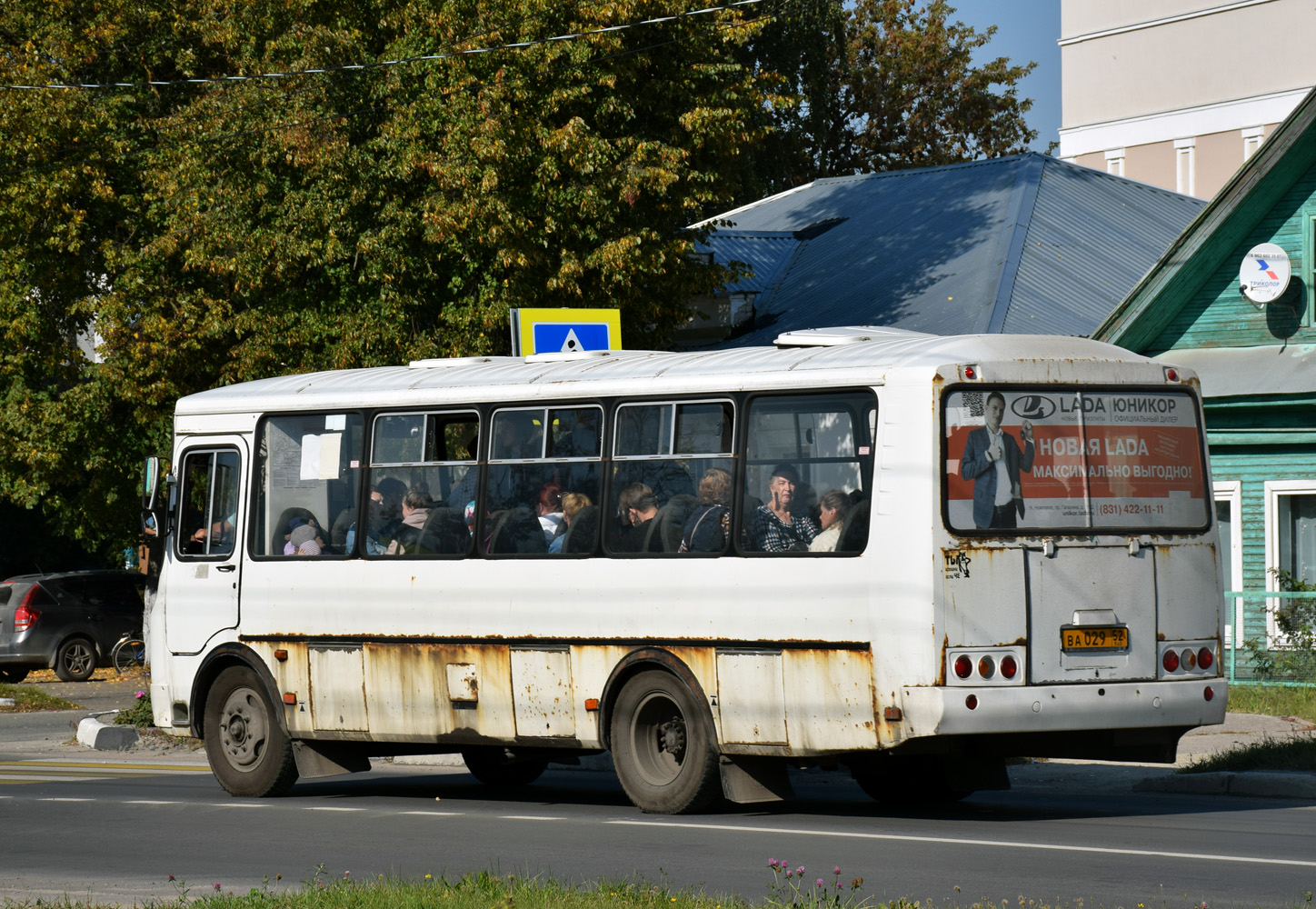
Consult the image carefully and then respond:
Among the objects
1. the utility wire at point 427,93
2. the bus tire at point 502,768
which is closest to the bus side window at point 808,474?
the bus tire at point 502,768

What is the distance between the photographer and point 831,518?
438 inches

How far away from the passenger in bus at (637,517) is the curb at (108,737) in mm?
9136

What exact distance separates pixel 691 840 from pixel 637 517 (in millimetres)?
2330

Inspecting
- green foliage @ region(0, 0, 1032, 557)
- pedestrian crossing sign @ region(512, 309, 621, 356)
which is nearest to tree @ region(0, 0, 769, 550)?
green foliage @ region(0, 0, 1032, 557)

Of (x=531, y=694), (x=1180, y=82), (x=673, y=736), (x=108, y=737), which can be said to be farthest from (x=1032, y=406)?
(x=1180, y=82)

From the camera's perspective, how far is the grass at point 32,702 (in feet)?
80.0

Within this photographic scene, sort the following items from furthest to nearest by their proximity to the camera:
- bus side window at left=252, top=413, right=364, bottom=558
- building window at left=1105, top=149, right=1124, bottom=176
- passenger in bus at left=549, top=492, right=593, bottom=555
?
building window at left=1105, top=149, right=1124, bottom=176 < bus side window at left=252, top=413, right=364, bottom=558 < passenger in bus at left=549, top=492, right=593, bottom=555

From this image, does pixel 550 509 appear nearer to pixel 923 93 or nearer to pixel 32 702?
pixel 32 702

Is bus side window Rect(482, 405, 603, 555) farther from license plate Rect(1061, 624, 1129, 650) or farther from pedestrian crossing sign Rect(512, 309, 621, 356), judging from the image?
pedestrian crossing sign Rect(512, 309, 621, 356)

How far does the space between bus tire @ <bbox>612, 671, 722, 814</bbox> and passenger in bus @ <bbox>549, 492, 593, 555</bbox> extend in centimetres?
106

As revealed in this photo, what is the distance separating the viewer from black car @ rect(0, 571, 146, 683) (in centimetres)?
3056

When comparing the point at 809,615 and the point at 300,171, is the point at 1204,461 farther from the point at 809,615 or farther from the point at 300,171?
the point at 300,171

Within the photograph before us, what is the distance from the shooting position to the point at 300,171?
24.7 meters

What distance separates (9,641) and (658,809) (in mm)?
21395
